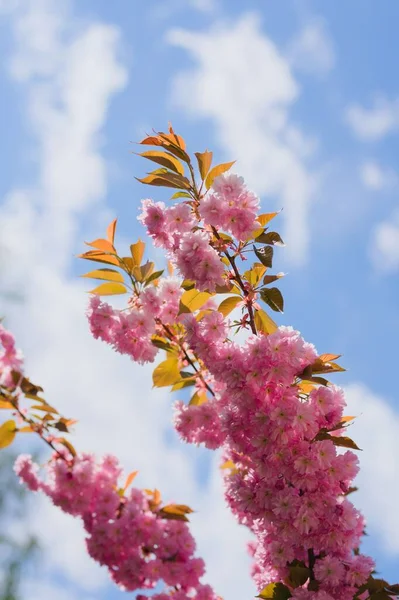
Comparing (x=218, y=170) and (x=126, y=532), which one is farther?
(x=126, y=532)

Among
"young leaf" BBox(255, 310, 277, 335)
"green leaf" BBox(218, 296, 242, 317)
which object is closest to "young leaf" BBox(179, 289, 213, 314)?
"green leaf" BBox(218, 296, 242, 317)

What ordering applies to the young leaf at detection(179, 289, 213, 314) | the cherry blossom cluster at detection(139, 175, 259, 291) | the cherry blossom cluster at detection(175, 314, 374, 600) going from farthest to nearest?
the young leaf at detection(179, 289, 213, 314)
the cherry blossom cluster at detection(139, 175, 259, 291)
the cherry blossom cluster at detection(175, 314, 374, 600)

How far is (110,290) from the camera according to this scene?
2770 millimetres

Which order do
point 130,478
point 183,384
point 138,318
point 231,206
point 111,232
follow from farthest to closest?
point 130,478
point 183,384
point 111,232
point 138,318
point 231,206

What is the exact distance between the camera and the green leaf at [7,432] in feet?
8.91

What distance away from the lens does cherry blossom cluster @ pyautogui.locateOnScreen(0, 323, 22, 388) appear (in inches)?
107

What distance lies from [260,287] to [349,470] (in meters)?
0.75

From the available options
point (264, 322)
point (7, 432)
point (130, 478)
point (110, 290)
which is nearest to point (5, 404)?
point (7, 432)

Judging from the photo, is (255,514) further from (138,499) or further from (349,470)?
(138,499)

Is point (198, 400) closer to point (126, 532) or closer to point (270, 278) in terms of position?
point (126, 532)

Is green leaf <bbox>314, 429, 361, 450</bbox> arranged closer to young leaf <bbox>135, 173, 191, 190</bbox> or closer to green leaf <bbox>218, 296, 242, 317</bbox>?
green leaf <bbox>218, 296, 242, 317</bbox>

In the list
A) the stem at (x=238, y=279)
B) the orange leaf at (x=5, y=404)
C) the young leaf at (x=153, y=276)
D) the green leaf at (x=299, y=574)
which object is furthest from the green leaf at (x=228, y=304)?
the orange leaf at (x=5, y=404)

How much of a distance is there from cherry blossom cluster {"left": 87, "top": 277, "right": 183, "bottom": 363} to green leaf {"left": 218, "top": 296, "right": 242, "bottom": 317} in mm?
366

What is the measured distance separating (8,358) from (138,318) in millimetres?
625
